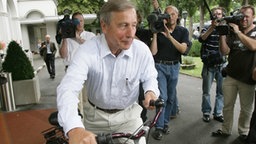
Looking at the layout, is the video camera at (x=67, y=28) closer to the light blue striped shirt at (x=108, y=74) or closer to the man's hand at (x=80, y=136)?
the light blue striped shirt at (x=108, y=74)

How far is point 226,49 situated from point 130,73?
2.79 meters

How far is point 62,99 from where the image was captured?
5.00 ft

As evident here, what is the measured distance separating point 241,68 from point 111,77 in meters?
2.61

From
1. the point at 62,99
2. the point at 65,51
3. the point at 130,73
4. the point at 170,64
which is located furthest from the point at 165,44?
the point at 62,99

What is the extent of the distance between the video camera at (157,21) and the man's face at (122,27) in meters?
2.31

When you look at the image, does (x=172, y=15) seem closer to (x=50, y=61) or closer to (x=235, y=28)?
(x=235, y=28)

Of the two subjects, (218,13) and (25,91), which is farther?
(25,91)

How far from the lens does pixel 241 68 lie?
3752 millimetres

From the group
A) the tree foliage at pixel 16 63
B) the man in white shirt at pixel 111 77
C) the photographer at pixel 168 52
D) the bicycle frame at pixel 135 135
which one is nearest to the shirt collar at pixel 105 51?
the man in white shirt at pixel 111 77

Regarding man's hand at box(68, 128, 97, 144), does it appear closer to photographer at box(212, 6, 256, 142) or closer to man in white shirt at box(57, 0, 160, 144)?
man in white shirt at box(57, 0, 160, 144)

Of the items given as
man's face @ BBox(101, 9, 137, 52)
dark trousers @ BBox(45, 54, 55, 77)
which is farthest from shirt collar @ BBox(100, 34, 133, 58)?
dark trousers @ BBox(45, 54, 55, 77)

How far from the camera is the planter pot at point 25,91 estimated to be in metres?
6.32

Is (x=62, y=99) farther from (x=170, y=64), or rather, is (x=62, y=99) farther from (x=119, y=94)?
(x=170, y=64)

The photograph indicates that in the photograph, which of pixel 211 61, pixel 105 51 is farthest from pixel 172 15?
pixel 105 51
